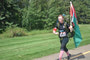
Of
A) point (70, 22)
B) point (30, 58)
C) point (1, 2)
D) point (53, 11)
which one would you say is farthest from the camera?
point (53, 11)

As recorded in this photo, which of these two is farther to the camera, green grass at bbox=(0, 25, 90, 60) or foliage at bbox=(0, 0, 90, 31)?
foliage at bbox=(0, 0, 90, 31)

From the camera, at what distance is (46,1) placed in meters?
27.7

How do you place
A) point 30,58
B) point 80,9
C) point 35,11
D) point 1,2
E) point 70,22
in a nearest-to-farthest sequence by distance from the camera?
point 70,22, point 30,58, point 1,2, point 35,11, point 80,9

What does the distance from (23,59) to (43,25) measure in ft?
70.6

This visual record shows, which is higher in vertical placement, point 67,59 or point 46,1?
point 46,1

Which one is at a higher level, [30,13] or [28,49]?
[30,13]

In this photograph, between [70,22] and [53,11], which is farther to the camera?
[53,11]

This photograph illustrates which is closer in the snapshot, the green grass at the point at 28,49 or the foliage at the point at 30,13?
the green grass at the point at 28,49

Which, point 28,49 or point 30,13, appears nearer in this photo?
point 28,49

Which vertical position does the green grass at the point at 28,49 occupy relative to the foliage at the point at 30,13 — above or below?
below

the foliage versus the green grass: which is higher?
the foliage

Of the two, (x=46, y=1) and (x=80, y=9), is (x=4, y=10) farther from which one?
(x=80, y=9)

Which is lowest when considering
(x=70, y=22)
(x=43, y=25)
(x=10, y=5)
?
(x=43, y=25)

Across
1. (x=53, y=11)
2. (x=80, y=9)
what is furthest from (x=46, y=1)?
(x=80, y=9)
